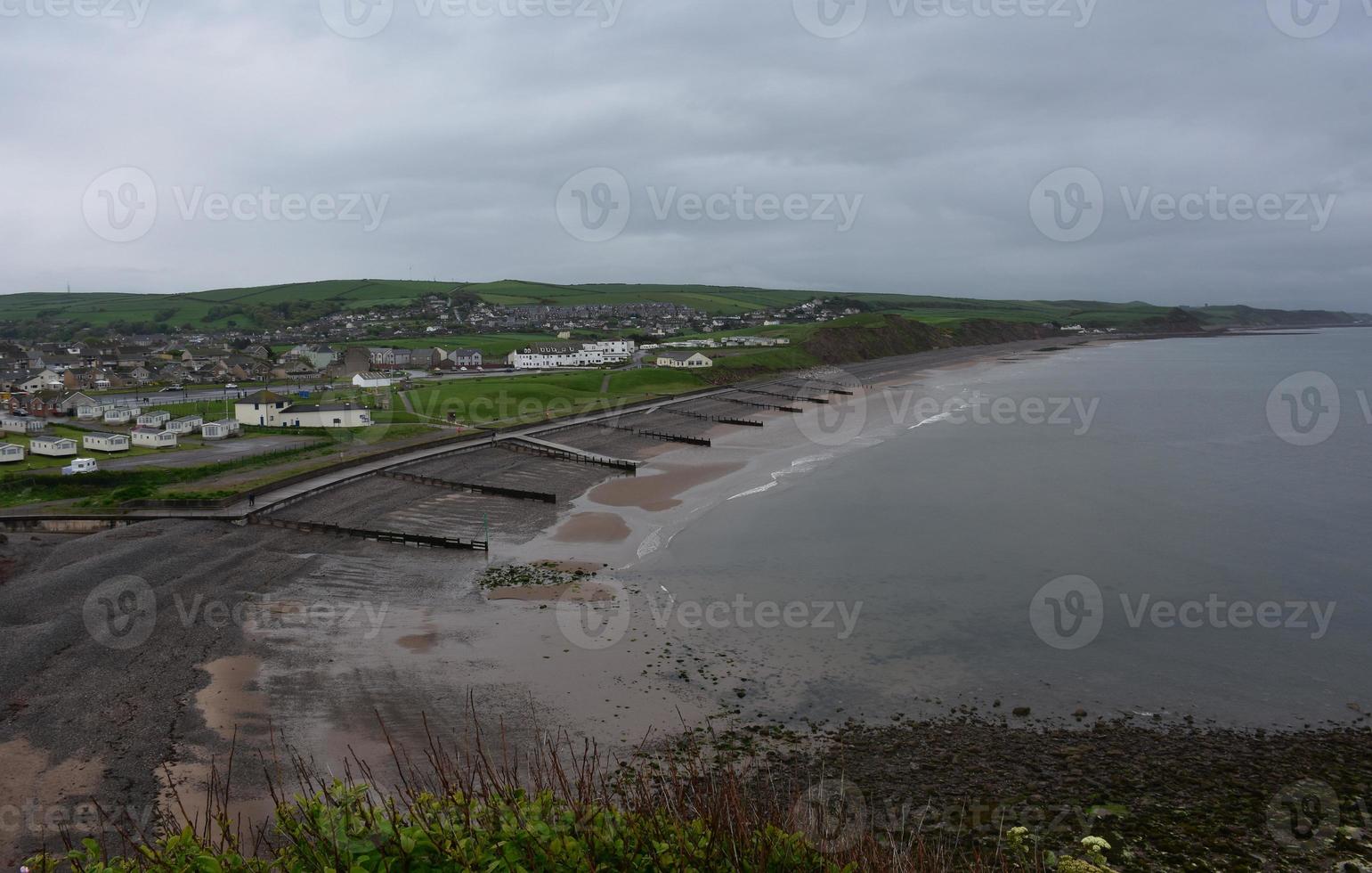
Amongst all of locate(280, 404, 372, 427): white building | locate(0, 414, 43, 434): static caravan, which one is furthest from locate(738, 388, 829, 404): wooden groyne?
locate(0, 414, 43, 434): static caravan

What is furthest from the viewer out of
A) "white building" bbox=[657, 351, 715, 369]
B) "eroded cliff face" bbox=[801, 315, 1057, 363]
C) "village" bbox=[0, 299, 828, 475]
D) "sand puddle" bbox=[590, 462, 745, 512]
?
"eroded cliff face" bbox=[801, 315, 1057, 363]

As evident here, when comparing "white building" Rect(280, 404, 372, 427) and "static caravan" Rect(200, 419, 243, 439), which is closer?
"static caravan" Rect(200, 419, 243, 439)

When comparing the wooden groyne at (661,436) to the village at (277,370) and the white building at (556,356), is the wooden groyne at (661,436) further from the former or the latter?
the white building at (556,356)

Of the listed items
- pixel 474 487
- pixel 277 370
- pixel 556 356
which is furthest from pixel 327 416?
pixel 277 370

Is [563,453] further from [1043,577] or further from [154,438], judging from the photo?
[1043,577]

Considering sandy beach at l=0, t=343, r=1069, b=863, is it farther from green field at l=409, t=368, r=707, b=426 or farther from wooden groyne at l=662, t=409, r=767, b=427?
wooden groyne at l=662, t=409, r=767, b=427

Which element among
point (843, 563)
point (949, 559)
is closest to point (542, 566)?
point (843, 563)

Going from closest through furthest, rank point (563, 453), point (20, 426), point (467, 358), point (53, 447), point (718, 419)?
point (53, 447) → point (563, 453) → point (20, 426) → point (718, 419) → point (467, 358)
